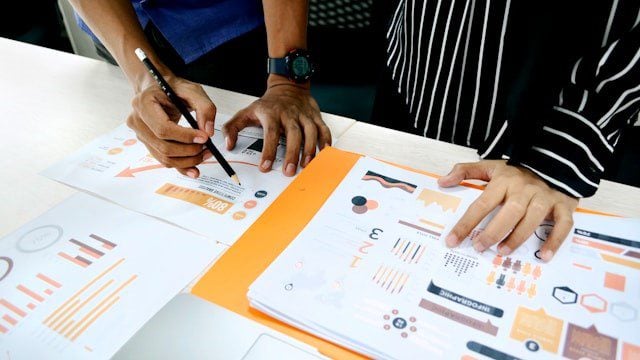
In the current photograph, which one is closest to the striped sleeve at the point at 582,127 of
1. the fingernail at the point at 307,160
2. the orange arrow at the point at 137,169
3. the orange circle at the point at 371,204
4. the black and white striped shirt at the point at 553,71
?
the black and white striped shirt at the point at 553,71

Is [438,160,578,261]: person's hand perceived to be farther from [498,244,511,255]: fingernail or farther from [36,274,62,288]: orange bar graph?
[36,274,62,288]: orange bar graph

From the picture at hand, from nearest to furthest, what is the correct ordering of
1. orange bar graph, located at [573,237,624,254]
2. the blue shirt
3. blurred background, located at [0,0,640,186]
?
orange bar graph, located at [573,237,624,254], the blue shirt, blurred background, located at [0,0,640,186]

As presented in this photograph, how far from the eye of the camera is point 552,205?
57 centimetres

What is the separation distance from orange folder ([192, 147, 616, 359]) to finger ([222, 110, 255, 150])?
162 mm

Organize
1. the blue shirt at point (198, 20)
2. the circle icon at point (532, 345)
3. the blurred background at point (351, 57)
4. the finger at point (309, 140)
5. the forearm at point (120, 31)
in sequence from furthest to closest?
the blurred background at point (351, 57) → the blue shirt at point (198, 20) → the forearm at point (120, 31) → the finger at point (309, 140) → the circle icon at point (532, 345)

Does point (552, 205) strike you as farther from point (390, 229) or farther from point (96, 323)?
point (96, 323)

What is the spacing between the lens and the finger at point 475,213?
535 mm

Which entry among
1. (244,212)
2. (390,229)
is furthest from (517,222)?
(244,212)

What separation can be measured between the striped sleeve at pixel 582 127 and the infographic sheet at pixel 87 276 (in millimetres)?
471

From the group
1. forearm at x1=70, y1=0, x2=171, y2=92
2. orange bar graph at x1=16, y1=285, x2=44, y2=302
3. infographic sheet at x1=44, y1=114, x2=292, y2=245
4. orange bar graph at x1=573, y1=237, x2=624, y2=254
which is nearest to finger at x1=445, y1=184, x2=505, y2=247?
orange bar graph at x1=573, y1=237, x2=624, y2=254

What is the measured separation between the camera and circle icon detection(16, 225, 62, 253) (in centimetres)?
57

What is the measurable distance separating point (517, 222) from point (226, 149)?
1.62ft

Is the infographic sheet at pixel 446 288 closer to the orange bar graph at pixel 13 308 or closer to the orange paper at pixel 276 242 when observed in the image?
the orange paper at pixel 276 242

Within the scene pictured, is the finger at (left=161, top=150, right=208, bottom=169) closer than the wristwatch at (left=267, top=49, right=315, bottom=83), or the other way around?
the finger at (left=161, top=150, right=208, bottom=169)
